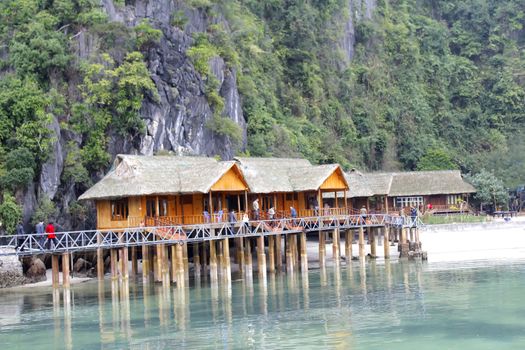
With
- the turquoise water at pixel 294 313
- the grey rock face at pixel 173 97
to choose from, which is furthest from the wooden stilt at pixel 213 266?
Result: the grey rock face at pixel 173 97

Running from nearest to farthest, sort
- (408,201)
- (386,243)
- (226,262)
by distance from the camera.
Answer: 1. (226,262)
2. (386,243)
3. (408,201)

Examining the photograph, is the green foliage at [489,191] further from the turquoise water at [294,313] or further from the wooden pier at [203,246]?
the turquoise water at [294,313]

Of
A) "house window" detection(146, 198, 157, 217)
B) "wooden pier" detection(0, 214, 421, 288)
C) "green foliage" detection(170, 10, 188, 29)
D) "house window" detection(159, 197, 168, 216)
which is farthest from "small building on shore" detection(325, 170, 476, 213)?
"house window" detection(146, 198, 157, 217)

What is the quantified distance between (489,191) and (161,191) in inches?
1485

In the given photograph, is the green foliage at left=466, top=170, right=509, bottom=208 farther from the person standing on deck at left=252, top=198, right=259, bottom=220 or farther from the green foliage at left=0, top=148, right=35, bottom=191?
the green foliage at left=0, top=148, right=35, bottom=191

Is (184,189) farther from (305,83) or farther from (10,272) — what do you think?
(305,83)

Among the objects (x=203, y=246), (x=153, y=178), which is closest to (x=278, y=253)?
(x=203, y=246)

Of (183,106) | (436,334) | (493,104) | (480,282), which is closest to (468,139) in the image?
(493,104)

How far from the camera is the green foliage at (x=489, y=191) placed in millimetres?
70500

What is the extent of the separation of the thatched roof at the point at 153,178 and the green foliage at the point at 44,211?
4.89 metres

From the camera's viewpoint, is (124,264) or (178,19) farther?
(178,19)

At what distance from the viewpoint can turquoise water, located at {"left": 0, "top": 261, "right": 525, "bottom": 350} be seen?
26188mm

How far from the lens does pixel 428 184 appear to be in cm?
6762

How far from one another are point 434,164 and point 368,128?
7.50m
